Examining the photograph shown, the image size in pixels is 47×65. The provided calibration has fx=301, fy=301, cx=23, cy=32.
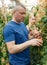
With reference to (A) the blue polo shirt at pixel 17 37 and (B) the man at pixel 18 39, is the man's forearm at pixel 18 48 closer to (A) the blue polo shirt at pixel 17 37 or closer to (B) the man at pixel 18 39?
(B) the man at pixel 18 39

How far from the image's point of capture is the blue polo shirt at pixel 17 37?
13.5ft

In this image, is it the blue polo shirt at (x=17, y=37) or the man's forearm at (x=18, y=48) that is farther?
the blue polo shirt at (x=17, y=37)

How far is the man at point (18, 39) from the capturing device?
13.2 ft

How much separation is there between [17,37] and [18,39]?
4 centimetres

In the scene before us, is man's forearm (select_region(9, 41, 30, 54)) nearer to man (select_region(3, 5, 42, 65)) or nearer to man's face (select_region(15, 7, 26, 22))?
man (select_region(3, 5, 42, 65))

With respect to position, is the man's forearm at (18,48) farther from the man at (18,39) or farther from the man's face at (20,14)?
the man's face at (20,14)

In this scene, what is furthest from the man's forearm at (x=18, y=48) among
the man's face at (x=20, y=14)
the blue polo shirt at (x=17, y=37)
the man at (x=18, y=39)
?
the man's face at (x=20, y=14)

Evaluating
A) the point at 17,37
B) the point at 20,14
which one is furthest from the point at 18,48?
the point at 20,14

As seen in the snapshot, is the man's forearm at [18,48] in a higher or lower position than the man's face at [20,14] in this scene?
lower

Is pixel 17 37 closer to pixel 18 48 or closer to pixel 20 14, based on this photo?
pixel 18 48

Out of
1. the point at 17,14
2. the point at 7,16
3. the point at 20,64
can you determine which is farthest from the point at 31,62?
the point at 7,16

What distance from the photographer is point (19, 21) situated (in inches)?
166

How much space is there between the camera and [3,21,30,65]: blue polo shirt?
13.5 feet

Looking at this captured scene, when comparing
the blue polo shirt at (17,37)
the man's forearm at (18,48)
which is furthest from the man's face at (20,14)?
the man's forearm at (18,48)
